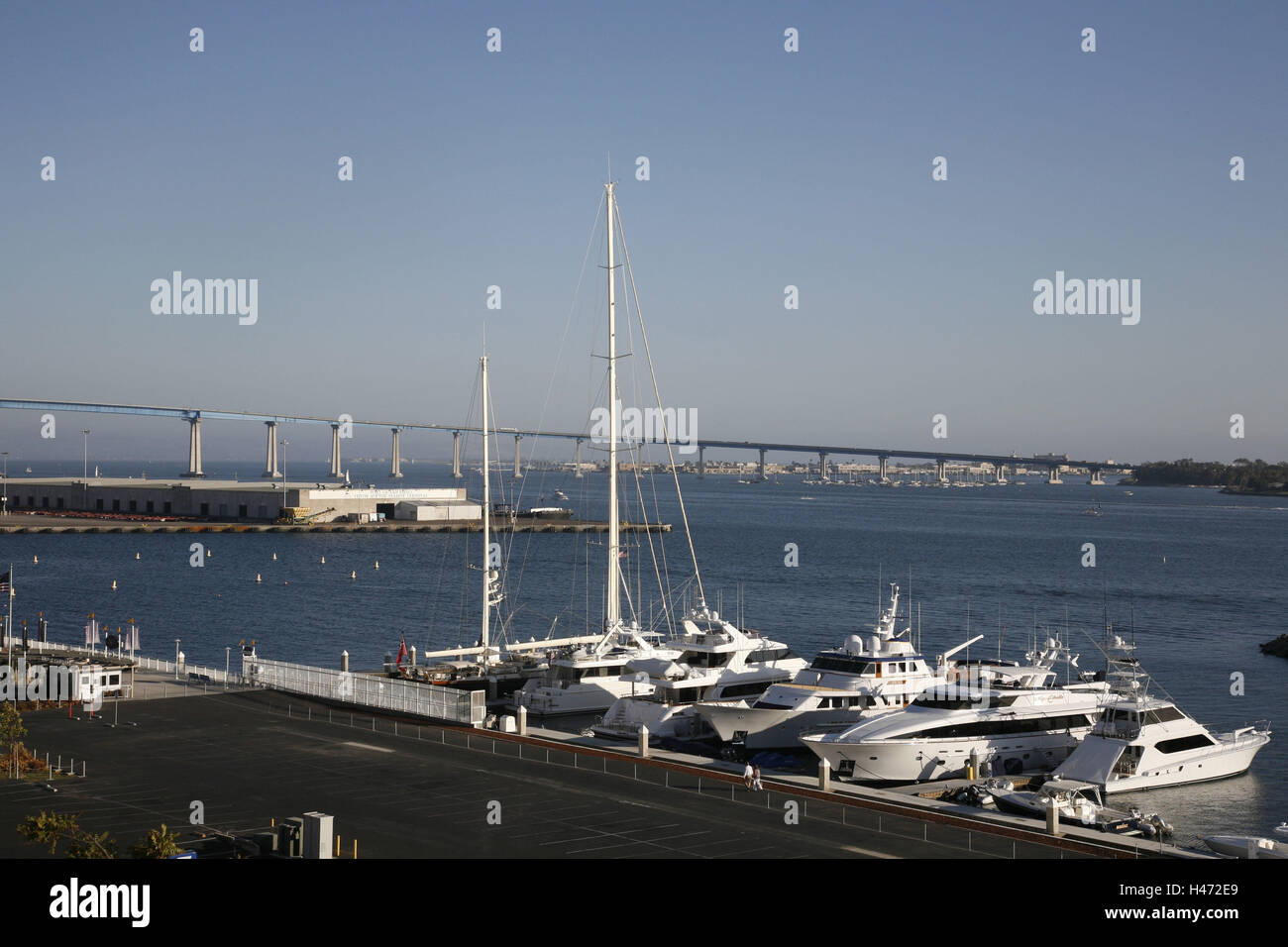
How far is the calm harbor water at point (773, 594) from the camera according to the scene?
54.1 meters

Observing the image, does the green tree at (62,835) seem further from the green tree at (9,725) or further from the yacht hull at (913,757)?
the yacht hull at (913,757)

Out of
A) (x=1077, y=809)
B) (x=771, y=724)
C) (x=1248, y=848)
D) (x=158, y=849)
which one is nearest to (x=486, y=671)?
(x=771, y=724)

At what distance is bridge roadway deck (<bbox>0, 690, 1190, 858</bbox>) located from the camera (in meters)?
20.3

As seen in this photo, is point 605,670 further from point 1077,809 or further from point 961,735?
point 1077,809

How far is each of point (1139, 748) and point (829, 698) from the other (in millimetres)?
7963

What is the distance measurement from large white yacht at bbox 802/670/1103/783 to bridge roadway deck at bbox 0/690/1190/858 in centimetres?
562

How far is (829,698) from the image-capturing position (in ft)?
113

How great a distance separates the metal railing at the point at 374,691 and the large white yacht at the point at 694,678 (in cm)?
494

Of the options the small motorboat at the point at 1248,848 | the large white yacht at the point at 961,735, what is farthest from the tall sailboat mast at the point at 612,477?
the small motorboat at the point at 1248,848

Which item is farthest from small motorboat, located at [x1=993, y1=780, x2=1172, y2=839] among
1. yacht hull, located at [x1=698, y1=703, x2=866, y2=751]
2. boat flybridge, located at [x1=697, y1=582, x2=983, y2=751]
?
yacht hull, located at [x1=698, y1=703, x2=866, y2=751]

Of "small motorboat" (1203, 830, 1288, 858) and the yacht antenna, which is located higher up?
"small motorboat" (1203, 830, 1288, 858)

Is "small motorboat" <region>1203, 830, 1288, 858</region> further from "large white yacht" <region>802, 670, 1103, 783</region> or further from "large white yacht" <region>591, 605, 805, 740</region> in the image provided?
"large white yacht" <region>591, 605, 805, 740</region>
